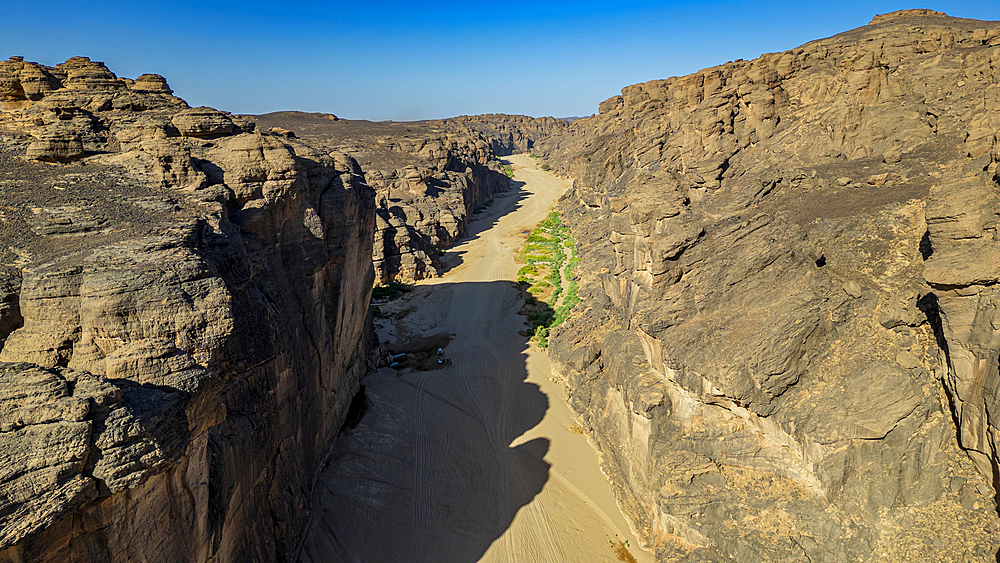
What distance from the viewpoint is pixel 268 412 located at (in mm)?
15438

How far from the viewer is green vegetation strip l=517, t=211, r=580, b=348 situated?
3684cm

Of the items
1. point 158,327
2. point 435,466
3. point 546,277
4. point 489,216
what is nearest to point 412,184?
point 489,216

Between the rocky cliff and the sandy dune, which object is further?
the rocky cliff

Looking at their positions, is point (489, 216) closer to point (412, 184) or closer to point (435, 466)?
point (412, 184)

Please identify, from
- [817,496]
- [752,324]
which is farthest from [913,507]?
[752,324]

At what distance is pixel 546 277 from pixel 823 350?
33.0m

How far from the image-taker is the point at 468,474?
2220 cm

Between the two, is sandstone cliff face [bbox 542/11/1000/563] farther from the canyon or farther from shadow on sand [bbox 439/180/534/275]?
shadow on sand [bbox 439/180/534/275]

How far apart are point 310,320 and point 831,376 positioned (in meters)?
18.3

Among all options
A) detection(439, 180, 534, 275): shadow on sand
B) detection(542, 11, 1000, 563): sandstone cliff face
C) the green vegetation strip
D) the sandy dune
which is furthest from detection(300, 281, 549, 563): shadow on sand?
detection(439, 180, 534, 275): shadow on sand

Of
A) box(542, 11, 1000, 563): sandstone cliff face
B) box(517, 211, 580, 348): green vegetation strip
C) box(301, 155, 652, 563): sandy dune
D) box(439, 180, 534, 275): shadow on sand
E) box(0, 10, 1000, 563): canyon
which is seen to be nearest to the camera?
box(0, 10, 1000, 563): canyon

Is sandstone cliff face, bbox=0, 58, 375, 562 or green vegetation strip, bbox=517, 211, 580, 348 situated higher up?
sandstone cliff face, bbox=0, 58, 375, 562

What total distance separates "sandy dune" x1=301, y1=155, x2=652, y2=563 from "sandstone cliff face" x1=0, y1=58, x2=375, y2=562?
2.03 metres

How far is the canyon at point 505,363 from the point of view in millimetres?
11156
